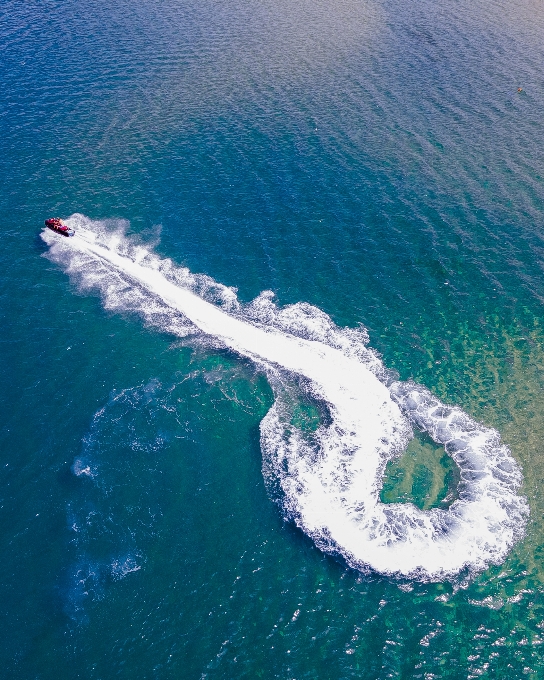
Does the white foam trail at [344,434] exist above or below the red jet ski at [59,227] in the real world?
above

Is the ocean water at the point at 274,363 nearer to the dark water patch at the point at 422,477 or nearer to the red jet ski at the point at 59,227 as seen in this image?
the dark water patch at the point at 422,477

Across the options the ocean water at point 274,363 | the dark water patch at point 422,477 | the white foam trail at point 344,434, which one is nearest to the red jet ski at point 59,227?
the ocean water at point 274,363

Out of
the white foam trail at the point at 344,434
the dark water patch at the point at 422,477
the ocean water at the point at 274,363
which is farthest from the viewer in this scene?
the dark water patch at the point at 422,477

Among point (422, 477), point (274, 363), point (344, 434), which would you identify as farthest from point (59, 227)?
point (422, 477)

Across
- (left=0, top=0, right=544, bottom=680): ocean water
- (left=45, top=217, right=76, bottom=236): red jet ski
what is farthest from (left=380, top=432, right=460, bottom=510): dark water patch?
(left=45, top=217, right=76, bottom=236): red jet ski

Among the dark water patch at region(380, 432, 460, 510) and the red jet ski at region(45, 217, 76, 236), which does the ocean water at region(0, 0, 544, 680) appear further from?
the red jet ski at region(45, 217, 76, 236)

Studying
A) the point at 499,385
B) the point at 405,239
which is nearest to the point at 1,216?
the point at 405,239
